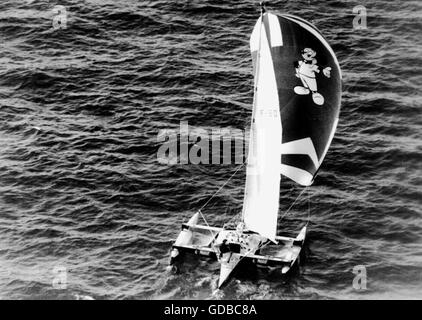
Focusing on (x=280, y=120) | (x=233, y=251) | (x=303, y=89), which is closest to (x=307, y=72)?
(x=303, y=89)

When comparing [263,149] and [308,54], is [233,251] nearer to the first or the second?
[263,149]

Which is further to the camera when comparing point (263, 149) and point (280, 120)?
point (263, 149)

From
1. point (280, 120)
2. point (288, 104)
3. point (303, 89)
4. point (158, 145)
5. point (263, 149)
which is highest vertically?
point (303, 89)

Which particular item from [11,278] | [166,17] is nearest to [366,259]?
[11,278]

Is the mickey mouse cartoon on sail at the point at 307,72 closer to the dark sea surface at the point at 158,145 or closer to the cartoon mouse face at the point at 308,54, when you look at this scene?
the cartoon mouse face at the point at 308,54

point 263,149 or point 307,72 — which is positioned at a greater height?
point 307,72

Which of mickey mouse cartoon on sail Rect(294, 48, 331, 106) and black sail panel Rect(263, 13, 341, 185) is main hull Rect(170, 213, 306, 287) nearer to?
black sail panel Rect(263, 13, 341, 185)
